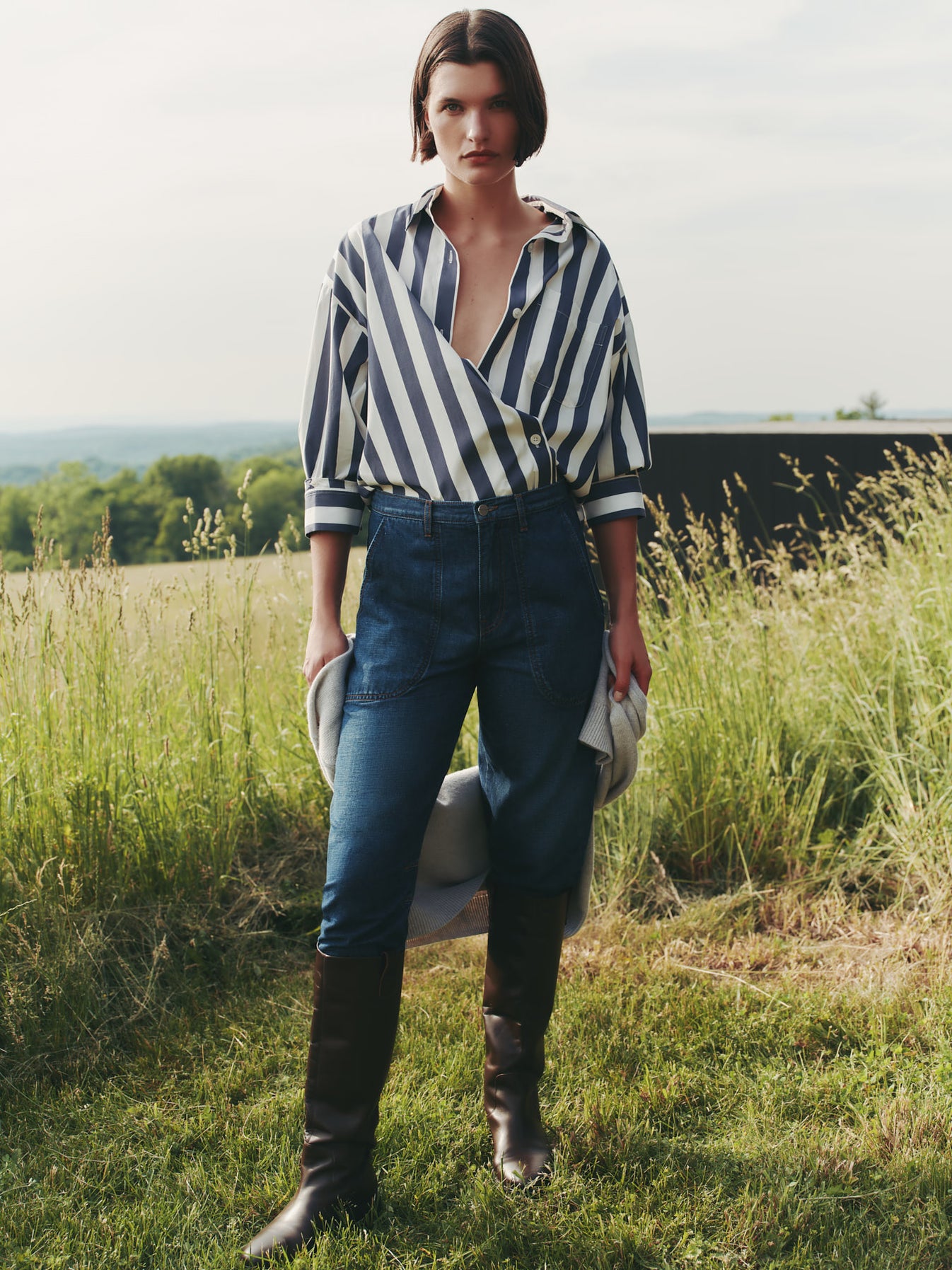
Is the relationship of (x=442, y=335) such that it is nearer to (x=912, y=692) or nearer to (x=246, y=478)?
(x=246, y=478)

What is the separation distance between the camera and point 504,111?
5.87ft

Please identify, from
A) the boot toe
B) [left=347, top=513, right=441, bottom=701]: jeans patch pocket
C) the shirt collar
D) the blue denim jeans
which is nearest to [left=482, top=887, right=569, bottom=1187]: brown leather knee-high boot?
the boot toe

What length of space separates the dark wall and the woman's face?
5.48 m

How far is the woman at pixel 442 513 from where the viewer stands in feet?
5.76

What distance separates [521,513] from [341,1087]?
98 centimetres

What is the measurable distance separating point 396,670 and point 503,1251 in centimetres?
96

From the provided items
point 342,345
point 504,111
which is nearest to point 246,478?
point 342,345

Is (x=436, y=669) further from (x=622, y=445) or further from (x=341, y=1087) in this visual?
(x=341, y=1087)

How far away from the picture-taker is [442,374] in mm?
1743

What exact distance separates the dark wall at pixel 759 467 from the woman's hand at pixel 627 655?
5228mm

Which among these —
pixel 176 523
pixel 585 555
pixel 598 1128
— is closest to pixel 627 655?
pixel 585 555

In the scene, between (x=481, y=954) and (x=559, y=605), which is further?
(x=481, y=954)

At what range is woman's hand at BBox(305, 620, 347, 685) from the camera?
1.86 m

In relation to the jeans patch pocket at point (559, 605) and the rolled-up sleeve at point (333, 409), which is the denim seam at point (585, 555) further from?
the rolled-up sleeve at point (333, 409)
